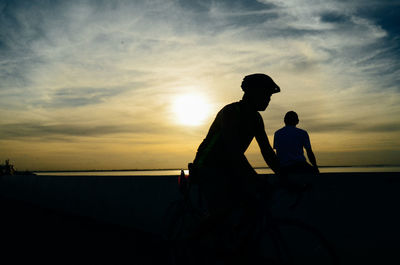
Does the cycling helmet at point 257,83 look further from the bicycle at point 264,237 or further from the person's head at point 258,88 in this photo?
the bicycle at point 264,237

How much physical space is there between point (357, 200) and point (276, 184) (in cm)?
158

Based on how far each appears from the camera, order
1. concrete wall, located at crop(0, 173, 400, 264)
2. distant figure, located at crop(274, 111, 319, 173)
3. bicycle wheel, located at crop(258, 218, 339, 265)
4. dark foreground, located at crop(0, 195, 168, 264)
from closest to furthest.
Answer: bicycle wheel, located at crop(258, 218, 339, 265) → concrete wall, located at crop(0, 173, 400, 264) → dark foreground, located at crop(0, 195, 168, 264) → distant figure, located at crop(274, 111, 319, 173)

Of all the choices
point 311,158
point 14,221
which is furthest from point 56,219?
point 311,158

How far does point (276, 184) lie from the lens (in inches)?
131

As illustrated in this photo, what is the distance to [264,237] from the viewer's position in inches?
133

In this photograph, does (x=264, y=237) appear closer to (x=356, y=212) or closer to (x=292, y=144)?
(x=356, y=212)

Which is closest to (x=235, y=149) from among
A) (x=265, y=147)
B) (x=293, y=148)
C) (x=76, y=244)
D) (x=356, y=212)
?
(x=265, y=147)

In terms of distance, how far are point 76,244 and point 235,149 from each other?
15.2 feet

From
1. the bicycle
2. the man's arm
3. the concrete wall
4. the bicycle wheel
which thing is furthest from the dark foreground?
the man's arm

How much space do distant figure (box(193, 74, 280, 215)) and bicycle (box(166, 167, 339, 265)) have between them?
23cm

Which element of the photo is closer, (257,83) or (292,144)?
(257,83)

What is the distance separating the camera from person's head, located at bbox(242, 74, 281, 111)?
360cm

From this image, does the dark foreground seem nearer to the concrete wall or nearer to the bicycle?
the concrete wall

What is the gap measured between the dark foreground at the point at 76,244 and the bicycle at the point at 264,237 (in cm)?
113
